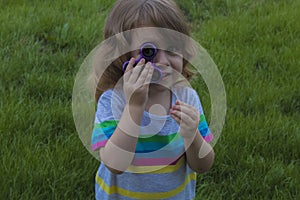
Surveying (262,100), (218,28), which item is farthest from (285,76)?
(218,28)

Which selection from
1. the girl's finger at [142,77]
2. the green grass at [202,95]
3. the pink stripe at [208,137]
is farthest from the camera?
the green grass at [202,95]

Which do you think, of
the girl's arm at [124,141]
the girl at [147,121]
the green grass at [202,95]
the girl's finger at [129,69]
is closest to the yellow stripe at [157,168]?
the girl at [147,121]

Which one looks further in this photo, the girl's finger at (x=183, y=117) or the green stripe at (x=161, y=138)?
the green stripe at (x=161, y=138)

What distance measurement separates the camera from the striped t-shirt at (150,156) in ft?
5.92

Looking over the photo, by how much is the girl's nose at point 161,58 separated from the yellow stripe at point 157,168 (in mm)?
372

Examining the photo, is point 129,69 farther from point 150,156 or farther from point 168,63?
point 150,156

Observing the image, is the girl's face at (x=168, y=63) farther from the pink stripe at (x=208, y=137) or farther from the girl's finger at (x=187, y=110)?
the pink stripe at (x=208, y=137)

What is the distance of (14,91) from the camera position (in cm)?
320

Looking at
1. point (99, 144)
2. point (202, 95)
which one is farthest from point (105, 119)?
point (202, 95)

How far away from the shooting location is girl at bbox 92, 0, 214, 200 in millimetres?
1673

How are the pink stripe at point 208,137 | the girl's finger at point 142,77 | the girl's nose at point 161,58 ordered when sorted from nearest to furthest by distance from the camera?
the girl's finger at point 142,77, the girl's nose at point 161,58, the pink stripe at point 208,137

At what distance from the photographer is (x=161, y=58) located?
5.62 feet

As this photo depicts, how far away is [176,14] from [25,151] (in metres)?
1.22

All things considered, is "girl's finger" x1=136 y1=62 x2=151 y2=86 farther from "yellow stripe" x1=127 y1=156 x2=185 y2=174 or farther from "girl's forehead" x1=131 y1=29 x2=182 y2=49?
"yellow stripe" x1=127 y1=156 x2=185 y2=174
